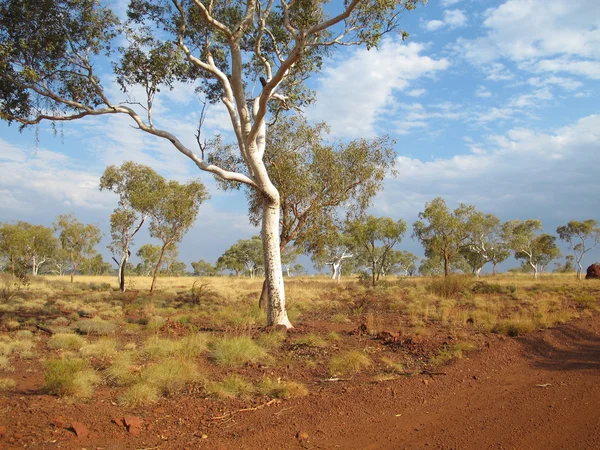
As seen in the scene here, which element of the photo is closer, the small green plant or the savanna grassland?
the savanna grassland

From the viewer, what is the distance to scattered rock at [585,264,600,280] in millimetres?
37691

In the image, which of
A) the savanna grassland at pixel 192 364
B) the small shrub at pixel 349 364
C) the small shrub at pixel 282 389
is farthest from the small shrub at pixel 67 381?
the small shrub at pixel 349 364

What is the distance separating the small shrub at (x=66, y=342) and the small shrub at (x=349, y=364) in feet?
20.3

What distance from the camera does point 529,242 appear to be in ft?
180

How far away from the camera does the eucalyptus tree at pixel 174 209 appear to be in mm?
24406

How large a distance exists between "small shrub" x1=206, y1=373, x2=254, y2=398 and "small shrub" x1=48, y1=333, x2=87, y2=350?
5198 mm

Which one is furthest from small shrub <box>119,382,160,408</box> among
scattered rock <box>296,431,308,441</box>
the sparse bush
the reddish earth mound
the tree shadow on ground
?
the sparse bush

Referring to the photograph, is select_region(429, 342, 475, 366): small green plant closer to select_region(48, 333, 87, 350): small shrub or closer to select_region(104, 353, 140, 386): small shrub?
select_region(104, 353, 140, 386): small shrub

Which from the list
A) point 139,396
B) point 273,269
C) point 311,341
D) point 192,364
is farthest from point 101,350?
point 311,341

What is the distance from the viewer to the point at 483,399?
5727 millimetres

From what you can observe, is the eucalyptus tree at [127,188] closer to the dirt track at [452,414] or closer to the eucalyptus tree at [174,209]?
the eucalyptus tree at [174,209]

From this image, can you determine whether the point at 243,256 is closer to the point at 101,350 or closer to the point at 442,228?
the point at 442,228

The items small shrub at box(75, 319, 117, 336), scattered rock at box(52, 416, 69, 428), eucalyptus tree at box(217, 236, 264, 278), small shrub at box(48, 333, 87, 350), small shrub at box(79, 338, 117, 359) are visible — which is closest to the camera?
scattered rock at box(52, 416, 69, 428)

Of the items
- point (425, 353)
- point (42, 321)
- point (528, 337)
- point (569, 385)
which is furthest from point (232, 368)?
point (42, 321)
